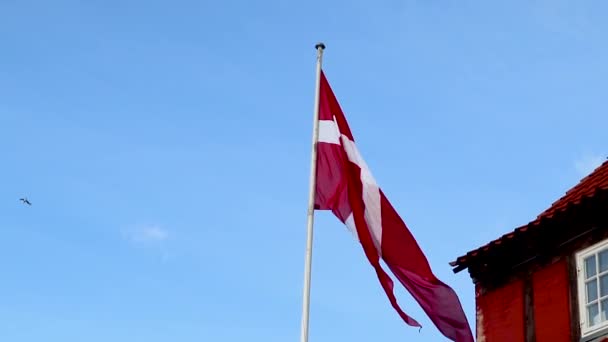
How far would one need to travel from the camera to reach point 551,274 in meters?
17.0

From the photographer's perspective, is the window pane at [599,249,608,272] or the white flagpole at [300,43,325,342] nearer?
the white flagpole at [300,43,325,342]

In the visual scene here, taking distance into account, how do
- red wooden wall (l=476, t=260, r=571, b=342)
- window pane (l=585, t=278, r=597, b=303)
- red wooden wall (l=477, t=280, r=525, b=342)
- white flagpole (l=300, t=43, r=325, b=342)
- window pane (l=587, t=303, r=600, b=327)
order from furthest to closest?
red wooden wall (l=477, t=280, r=525, b=342), red wooden wall (l=476, t=260, r=571, b=342), window pane (l=585, t=278, r=597, b=303), window pane (l=587, t=303, r=600, b=327), white flagpole (l=300, t=43, r=325, b=342)

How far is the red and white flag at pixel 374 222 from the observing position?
50.6ft

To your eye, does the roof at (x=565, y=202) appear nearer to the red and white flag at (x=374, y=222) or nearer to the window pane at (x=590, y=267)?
the window pane at (x=590, y=267)

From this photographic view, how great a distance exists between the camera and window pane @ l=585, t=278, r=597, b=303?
16.2 m

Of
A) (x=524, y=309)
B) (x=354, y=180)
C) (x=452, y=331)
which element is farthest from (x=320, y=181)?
(x=524, y=309)

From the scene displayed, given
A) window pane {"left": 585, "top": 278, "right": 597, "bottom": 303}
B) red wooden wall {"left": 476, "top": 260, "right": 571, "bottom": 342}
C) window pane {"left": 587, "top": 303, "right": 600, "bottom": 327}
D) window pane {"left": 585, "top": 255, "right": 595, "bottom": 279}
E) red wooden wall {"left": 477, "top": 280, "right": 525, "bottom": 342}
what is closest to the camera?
window pane {"left": 587, "top": 303, "right": 600, "bottom": 327}

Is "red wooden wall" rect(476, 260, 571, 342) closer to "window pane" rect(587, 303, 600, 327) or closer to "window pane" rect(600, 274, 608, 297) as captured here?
"window pane" rect(587, 303, 600, 327)

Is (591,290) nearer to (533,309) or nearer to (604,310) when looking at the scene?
(604,310)

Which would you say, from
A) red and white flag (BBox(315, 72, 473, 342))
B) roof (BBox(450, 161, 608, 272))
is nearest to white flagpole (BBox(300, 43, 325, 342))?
red and white flag (BBox(315, 72, 473, 342))

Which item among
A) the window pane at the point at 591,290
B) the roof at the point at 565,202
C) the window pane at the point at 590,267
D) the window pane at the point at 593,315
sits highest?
the roof at the point at 565,202

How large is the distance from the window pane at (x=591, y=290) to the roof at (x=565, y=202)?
4.06 ft

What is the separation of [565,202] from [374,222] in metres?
4.00

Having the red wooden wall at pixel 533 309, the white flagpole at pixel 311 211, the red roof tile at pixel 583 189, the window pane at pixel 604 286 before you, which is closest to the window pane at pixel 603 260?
the window pane at pixel 604 286
